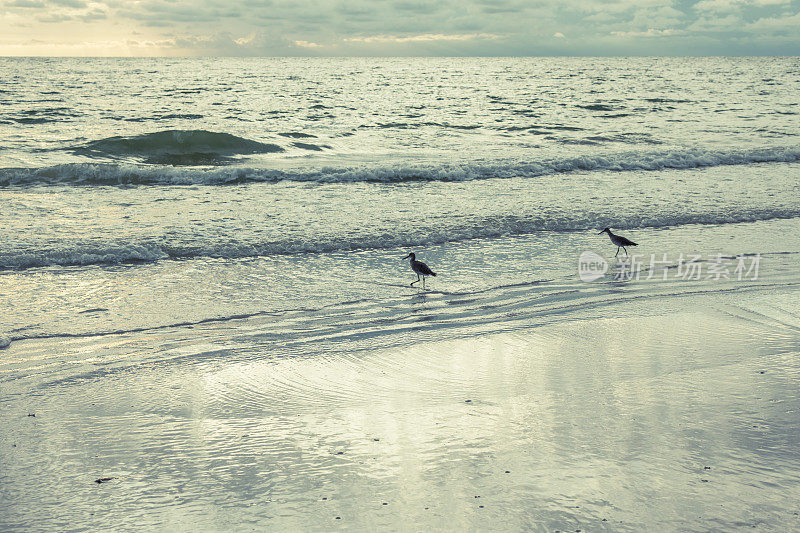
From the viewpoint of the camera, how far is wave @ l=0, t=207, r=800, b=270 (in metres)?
8.69

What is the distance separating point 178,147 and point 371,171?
10.3m

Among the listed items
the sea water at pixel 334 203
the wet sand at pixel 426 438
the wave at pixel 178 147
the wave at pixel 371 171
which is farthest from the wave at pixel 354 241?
the wave at pixel 178 147

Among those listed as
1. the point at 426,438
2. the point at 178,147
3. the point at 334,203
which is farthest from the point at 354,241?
the point at 178,147

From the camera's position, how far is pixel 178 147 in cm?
2344

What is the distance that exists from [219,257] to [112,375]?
4.04m

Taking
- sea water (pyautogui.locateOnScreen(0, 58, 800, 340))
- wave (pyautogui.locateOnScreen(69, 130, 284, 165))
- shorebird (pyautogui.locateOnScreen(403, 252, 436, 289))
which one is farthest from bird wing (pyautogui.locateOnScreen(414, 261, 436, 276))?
wave (pyautogui.locateOnScreen(69, 130, 284, 165))

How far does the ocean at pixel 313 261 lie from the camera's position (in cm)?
461

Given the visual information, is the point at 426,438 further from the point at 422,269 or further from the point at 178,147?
the point at 178,147

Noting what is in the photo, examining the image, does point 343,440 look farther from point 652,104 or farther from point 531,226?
point 652,104

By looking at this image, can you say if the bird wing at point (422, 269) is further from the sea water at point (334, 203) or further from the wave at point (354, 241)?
the wave at point (354, 241)

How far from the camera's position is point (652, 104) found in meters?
39.2

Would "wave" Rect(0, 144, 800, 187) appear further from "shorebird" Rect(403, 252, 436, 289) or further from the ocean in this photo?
"shorebird" Rect(403, 252, 436, 289)

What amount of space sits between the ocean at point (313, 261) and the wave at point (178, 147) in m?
0.13

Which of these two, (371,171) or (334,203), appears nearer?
(334,203)
